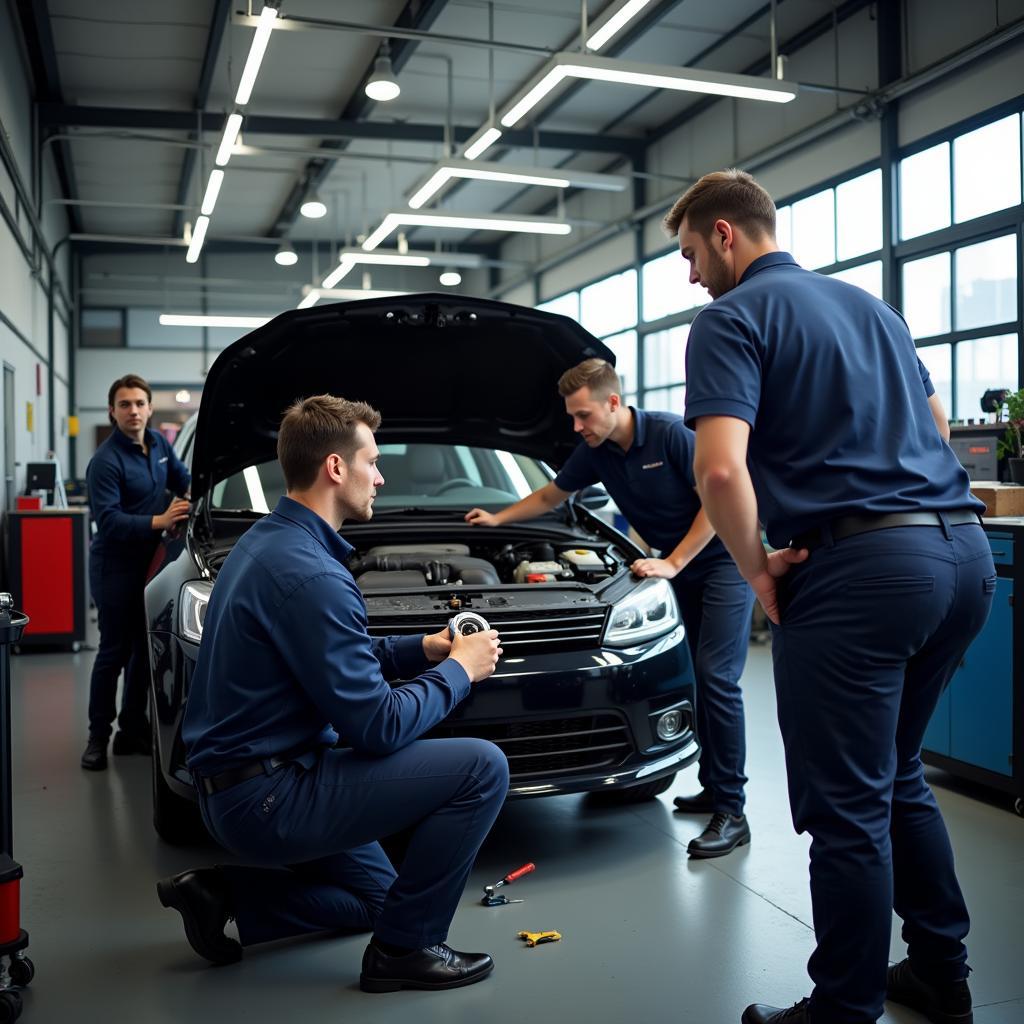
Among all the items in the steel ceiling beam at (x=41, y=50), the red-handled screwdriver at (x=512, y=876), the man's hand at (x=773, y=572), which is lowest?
the red-handled screwdriver at (x=512, y=876)

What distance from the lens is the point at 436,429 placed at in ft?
12.8

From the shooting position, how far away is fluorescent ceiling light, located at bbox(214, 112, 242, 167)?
7520 millimetres

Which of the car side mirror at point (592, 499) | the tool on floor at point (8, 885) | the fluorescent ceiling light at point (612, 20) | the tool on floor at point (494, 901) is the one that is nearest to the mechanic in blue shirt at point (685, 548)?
the car side mirror at point (592, 499)

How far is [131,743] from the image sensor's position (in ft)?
14.1

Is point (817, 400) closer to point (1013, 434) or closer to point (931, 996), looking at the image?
point (931, 996)

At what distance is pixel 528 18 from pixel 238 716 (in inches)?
335

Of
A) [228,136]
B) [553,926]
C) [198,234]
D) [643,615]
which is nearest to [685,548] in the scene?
[643,615]

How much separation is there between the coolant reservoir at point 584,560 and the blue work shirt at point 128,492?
5.23 ft

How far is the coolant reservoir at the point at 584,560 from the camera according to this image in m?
3.45

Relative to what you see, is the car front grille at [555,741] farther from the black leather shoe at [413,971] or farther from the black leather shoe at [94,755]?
the black leather shoe at [94,755]

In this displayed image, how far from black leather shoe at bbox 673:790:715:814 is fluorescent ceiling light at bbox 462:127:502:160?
5.86 metres

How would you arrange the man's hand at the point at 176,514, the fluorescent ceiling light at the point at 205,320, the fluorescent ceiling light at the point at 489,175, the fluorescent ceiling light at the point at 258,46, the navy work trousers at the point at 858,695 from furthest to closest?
the fluorescent ceiling light at the point at 205,320
the fluorescent ceiling light at the point at 489,175
the fluorescent ceiling light at the point at 258,46
the man's hand at the point at 176,514
the navy work trousers at the point at 858,695

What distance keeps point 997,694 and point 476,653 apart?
204 cm

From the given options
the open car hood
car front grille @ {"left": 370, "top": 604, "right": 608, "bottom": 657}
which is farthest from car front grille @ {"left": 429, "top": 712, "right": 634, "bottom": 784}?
the open car hood
